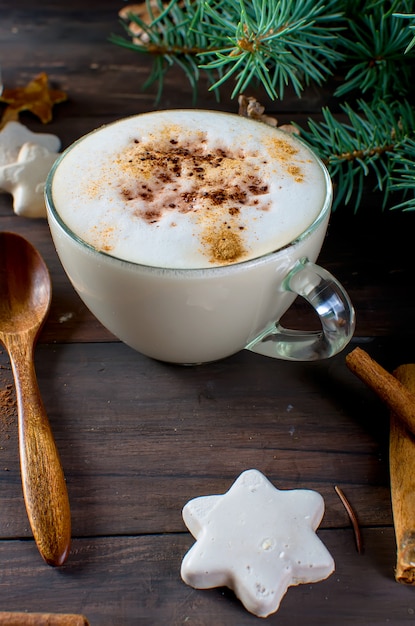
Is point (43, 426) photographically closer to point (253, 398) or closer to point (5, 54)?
point (253, 398)

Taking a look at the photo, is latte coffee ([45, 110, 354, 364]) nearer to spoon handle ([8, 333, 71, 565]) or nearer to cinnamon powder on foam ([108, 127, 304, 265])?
cinnamon powder on foam ([108, 127, 304, 265])

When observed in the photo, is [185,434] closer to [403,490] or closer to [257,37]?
[403,490]

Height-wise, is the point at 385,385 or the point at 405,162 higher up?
the point at 405,162

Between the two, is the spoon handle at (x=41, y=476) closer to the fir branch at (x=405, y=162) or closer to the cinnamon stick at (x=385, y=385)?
the cinnamon stick at (x=385, y=385)

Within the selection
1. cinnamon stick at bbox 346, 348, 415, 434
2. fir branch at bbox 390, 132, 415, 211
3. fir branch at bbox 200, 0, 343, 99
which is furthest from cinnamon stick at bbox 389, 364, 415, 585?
fir branch at bbox 200, 0, 343, 99

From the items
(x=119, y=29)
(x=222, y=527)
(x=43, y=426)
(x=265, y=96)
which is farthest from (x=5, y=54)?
(x=222, y=527)

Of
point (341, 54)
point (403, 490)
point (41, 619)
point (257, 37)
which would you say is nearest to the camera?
point (41, 619)

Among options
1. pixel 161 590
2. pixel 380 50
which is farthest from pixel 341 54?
pixel 161 590

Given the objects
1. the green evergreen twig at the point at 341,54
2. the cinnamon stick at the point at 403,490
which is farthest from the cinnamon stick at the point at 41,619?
the green evergreen twig at the point at 341,54
